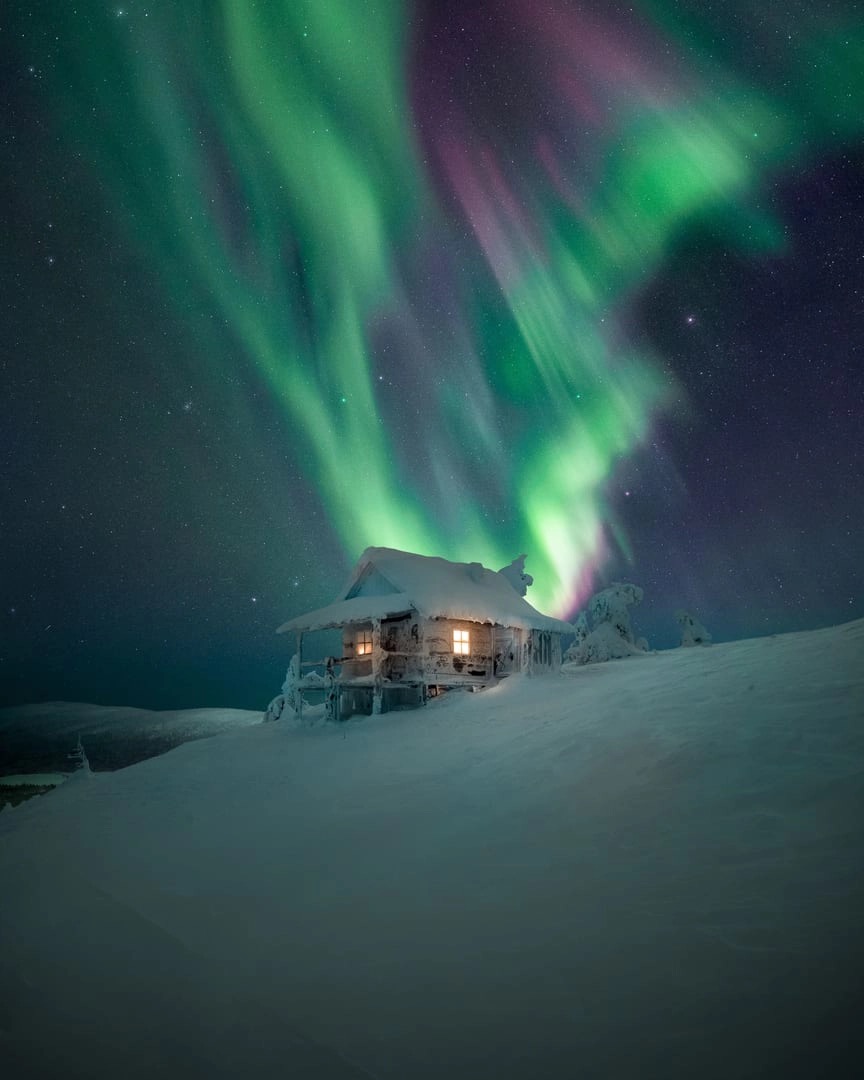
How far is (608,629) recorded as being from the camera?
34.6 metres

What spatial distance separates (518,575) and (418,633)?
14185mm

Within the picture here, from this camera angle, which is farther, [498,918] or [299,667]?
[299,667]

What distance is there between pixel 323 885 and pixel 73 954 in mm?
2213

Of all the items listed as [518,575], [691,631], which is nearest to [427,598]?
[518,575]

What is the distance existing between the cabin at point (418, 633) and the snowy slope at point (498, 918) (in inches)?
494

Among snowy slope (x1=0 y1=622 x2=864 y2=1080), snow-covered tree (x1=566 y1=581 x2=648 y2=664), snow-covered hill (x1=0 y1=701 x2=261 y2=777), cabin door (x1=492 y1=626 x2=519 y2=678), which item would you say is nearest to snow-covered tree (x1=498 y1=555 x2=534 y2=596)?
snow-covered tree (x1=566 y1=581 x2=648 y2=664)

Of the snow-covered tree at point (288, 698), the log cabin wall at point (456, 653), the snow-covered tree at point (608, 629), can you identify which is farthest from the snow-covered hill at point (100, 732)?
the log cabin wall at point (456, 653)

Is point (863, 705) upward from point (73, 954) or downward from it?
upward

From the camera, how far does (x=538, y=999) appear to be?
3.48 m

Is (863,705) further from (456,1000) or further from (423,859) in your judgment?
(456,1000)

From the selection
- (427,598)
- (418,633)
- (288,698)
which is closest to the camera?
(427,598)

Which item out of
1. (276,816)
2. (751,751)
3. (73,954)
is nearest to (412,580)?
(276,816)

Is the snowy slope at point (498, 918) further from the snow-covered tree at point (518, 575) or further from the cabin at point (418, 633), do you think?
the snow-covered tree at point (518, 575)

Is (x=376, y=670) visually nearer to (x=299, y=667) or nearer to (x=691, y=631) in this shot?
(x=299, y=667)
